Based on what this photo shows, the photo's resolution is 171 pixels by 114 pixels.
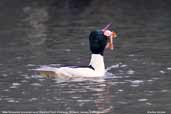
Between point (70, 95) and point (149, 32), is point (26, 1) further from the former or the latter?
point (70, 95)

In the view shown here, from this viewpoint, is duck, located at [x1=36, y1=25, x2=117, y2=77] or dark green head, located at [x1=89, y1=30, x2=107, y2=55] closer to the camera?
duck, located at [x1=36, y1=25, x2=117, y2=77]

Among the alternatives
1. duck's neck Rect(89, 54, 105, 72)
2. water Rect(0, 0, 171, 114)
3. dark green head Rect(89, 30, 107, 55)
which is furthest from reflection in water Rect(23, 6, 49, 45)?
duck's neck Rect(89, 54, 105, 72)

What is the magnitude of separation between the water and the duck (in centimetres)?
21

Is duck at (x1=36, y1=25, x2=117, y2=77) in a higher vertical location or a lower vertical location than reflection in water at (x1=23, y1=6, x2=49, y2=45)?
lower

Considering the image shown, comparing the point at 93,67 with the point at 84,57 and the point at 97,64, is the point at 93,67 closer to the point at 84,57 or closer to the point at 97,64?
the point at 97,64

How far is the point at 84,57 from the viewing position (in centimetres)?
2292

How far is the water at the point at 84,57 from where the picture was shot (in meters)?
17.1

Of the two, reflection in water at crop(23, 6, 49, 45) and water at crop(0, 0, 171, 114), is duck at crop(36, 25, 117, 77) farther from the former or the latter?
reflection in water at crop(23, 6, 49, 45)

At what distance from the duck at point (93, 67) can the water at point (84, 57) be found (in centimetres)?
21

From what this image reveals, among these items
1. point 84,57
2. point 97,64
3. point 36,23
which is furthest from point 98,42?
point 36,23

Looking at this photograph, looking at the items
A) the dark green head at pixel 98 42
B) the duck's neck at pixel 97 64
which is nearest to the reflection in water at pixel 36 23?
the dark green head at pixel 98 42

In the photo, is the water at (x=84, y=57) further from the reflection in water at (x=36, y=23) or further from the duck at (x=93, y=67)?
the duck at (x=93, y=67)

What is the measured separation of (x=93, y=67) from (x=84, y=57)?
2565 mm

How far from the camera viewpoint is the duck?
65.6ft
